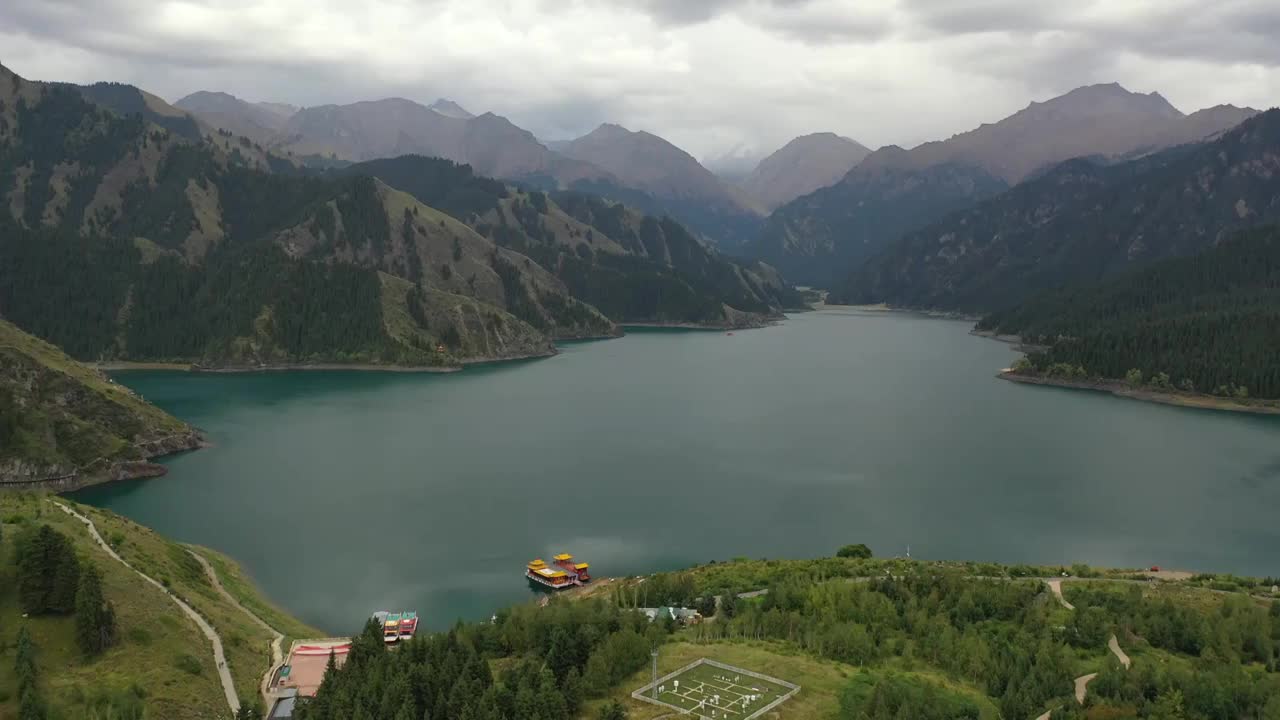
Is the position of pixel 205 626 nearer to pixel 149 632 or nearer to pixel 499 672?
pixel 149 632

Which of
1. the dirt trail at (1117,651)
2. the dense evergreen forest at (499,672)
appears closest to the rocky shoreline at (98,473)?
the dense evergreen forest at (499,672)

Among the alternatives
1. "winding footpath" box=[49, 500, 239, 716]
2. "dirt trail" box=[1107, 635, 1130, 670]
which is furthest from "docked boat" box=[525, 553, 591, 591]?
"dirt trail" box=[1107, 635, 1130, 670]

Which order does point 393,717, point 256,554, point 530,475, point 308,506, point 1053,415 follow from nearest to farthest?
point 393,717 < point 256,554 < point 308,506 < point 530,475 < point 1053,415

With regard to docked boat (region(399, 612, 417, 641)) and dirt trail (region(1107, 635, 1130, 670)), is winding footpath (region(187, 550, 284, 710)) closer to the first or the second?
docked boat (region(399, 612, 417, 641))

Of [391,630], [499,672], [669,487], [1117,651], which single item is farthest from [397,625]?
[1117,651]

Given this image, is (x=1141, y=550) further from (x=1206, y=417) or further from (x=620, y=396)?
(x=620, y=396)

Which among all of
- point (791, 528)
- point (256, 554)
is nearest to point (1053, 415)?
point (791, 528)
